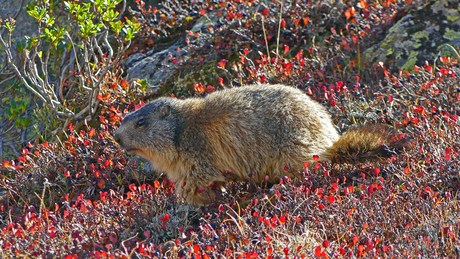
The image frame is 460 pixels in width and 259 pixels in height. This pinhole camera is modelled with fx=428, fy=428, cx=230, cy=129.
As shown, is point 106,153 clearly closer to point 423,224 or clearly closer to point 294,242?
point 294,242

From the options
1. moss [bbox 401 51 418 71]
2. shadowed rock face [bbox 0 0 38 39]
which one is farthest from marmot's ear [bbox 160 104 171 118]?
→ shadowed rock face [bbox 0 0 38 39]

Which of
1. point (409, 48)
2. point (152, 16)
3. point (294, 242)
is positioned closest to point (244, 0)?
point (152, 16)

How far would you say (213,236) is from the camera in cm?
422

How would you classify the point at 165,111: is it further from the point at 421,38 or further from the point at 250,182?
the point at 421,38

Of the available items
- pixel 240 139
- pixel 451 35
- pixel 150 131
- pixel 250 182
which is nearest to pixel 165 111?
pixel 150 131

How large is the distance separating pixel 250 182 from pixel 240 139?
570 mm

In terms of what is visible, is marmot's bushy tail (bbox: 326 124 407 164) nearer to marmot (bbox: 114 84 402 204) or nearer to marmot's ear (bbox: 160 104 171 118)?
marmot (bbox: 114 84 402 204)

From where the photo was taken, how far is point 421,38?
24.5ft

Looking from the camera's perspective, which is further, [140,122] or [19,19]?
[19,19]

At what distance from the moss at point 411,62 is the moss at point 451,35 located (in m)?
0.60

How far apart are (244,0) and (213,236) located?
20.9 feet

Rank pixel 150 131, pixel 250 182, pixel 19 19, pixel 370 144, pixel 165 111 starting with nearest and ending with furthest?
pixel 370 144 → pixel 250 182 → pixel 150 131 → pixel 165 111 → pixel 19 19

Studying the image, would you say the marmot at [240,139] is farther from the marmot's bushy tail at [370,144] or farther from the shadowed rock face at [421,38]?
the shadowed rock face at [421,38]

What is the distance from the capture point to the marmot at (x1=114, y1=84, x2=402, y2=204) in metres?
5.41
